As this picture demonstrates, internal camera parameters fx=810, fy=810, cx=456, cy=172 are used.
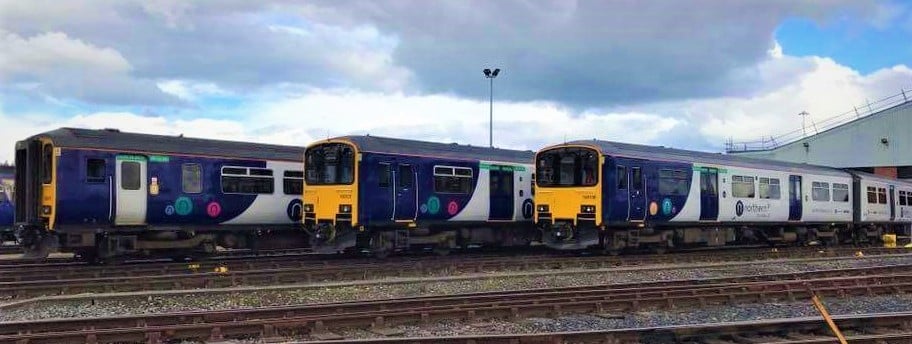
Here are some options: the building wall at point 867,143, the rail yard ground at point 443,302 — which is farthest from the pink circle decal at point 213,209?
the building wall at point 867,143

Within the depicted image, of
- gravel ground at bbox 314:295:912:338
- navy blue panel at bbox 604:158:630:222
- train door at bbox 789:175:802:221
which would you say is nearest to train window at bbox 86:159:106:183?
gravel ground at bbox 314:295:912:338

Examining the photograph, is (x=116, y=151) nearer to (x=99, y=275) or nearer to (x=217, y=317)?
(x=99, y=275)

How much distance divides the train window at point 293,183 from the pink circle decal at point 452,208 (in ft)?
12.3

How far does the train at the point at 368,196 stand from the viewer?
17125mm

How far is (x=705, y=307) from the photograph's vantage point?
12016 millimetres

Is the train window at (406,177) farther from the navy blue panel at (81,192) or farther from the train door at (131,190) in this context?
the navy blue panel at (81,192)

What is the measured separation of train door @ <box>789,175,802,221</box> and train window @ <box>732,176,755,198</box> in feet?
7.16

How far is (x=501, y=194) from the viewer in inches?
868

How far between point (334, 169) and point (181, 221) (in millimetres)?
3642

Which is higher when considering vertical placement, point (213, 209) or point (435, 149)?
point (435, 149)

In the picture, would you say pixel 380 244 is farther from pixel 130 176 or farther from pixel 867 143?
pixel 867 143

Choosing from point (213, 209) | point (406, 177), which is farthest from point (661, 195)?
point (213, 209)

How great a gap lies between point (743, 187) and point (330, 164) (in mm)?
12209

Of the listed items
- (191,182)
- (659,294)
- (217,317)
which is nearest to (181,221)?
(191,182)
